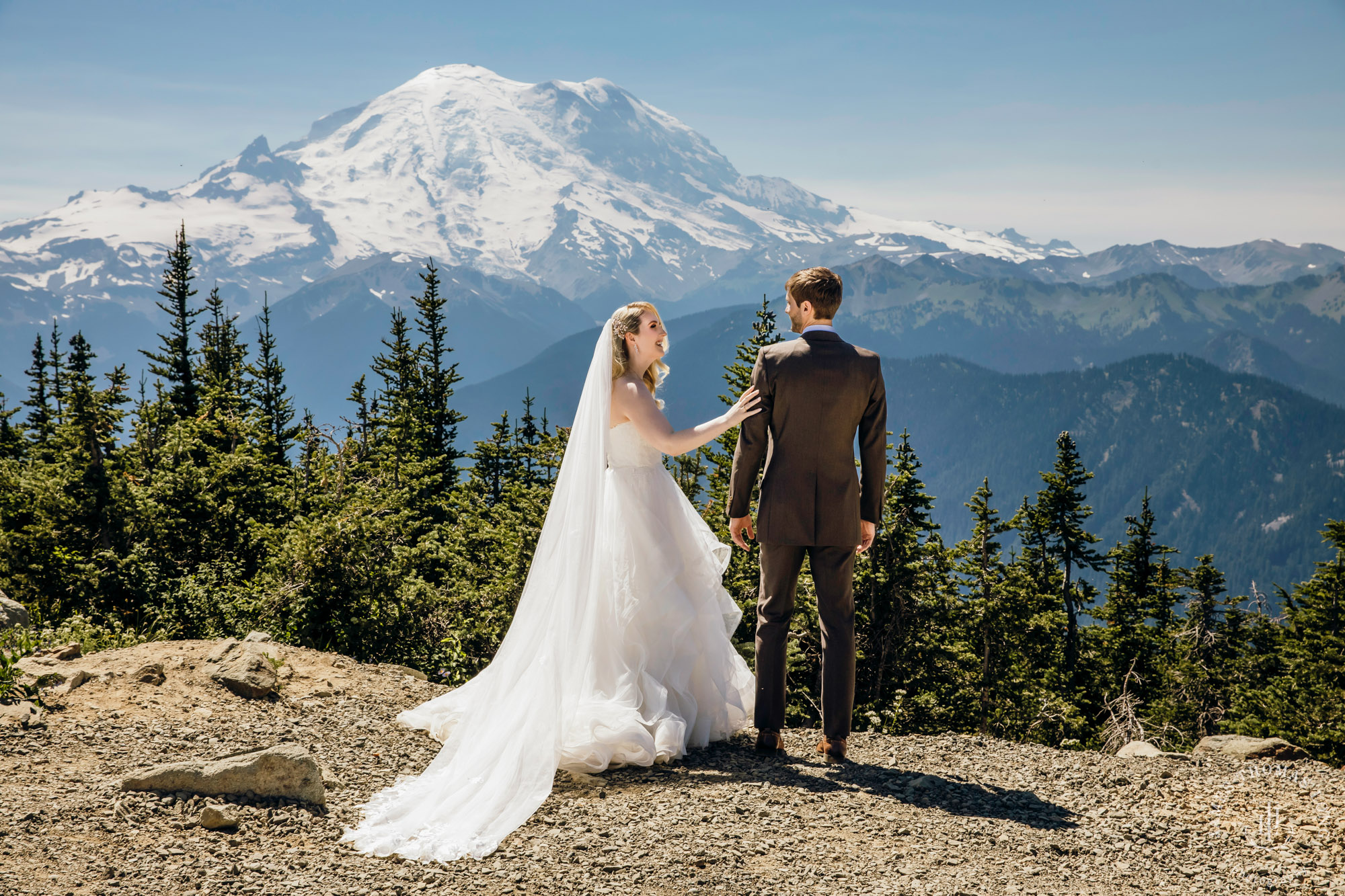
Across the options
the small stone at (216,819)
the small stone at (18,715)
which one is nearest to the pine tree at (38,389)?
the small stone at (18,715)

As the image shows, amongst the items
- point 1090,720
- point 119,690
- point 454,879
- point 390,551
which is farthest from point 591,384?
point 1090,720

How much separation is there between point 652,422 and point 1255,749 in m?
5.49

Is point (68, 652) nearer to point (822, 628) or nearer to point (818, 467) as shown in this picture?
point (822, 628)

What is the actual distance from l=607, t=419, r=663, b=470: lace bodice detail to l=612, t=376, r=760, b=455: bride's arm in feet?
0.53

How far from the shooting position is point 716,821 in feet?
16.5

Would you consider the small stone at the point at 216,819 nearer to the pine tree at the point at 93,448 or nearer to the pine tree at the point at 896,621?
the pine tree at the point at 93,448

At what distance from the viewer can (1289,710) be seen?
27.9 m

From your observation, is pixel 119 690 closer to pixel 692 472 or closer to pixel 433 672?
pixel 433 672

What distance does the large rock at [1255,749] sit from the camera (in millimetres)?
6664

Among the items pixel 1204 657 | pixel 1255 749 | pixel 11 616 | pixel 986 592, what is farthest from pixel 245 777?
pixel 1204 657

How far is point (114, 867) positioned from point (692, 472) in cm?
2206

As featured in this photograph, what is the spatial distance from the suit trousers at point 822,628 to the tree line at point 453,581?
8.03ft

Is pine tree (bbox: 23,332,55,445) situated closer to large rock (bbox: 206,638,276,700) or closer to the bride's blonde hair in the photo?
large rock (bbox: 206,638,276,700)

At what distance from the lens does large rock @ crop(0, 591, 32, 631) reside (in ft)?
26.3
